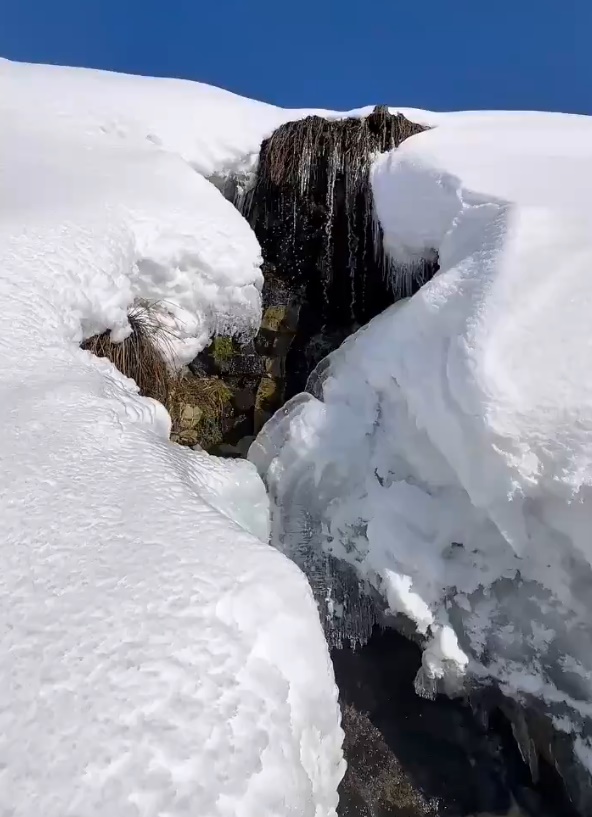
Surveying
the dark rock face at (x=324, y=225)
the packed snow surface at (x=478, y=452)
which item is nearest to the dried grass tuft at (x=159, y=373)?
the packed snow surface at (x=478, y=452)

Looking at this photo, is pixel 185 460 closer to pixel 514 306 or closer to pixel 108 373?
pixel 108 373

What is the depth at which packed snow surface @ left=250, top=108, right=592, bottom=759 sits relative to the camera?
2.06 m

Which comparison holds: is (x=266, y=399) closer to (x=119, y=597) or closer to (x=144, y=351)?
(x=144, y=351)

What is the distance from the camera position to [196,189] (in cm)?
354

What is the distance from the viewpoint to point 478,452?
216 centimetres

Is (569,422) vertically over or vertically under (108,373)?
over

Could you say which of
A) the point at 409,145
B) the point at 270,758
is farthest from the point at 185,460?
the point at 409,145

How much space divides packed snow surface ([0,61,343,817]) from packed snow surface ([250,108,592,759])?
1.67ft

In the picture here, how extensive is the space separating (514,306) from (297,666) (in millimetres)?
1652

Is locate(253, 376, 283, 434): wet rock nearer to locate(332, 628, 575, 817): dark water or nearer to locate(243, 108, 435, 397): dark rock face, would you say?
locate(243, 108, 435, 397): dark rock face

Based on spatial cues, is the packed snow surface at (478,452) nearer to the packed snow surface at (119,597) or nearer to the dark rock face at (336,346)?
the dark rock face at (336,346)

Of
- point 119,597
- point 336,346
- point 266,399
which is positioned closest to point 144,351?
point 266,399

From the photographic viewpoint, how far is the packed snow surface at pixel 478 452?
81.1 inches

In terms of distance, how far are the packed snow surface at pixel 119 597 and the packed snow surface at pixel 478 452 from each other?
0.51m
